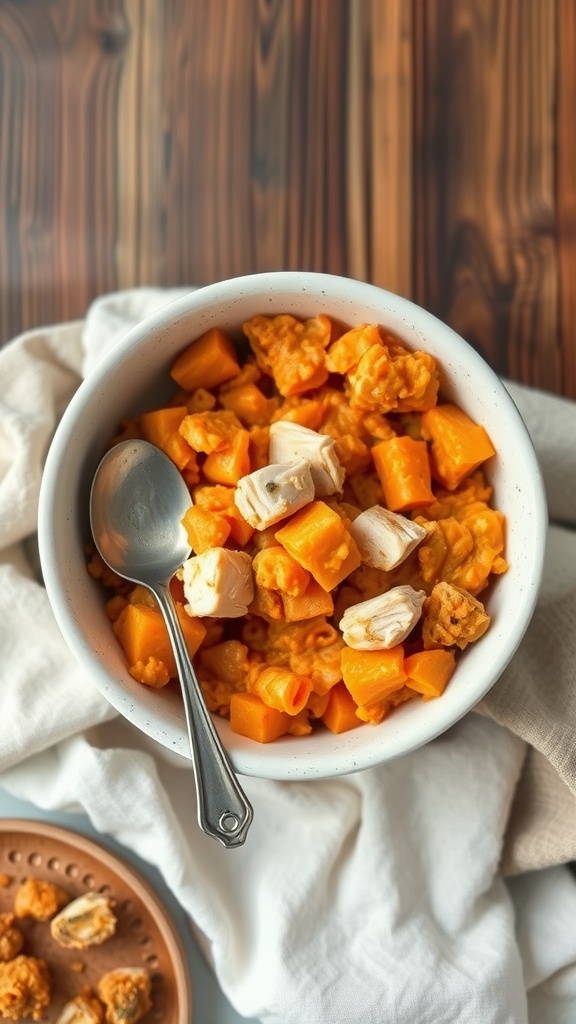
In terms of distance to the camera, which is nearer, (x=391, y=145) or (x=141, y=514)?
(x=141, y=514)

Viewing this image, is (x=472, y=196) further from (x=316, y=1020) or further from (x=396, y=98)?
(x=316, y=1020)

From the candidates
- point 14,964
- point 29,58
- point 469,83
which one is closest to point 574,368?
point 469,83

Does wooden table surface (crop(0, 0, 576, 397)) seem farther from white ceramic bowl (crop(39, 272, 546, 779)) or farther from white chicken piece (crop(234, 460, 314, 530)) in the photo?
white chicken piece (crop(234, 460, 314, 530))

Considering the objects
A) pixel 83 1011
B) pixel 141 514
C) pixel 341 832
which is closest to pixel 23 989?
pixel 83 1011

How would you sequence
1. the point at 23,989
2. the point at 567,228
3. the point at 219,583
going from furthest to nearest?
the point at 567,228 → the point at 23,989 → the point at 219,583

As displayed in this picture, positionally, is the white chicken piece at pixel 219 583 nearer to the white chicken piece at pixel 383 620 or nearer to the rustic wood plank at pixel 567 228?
the white chicken piece at pixel 383 620

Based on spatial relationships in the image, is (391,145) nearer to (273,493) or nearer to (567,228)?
(567,228)

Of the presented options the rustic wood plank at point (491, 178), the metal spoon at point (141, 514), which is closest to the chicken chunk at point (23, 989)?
the metal spoon at point (141, 514)
